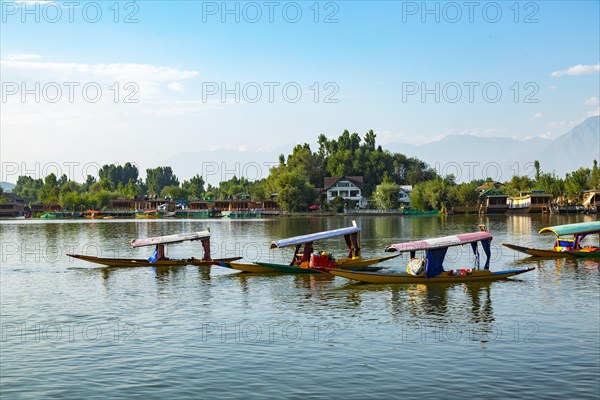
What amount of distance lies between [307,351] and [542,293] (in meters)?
17.4

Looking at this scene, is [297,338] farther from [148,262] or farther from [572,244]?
[572,244]

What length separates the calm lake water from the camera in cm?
2011

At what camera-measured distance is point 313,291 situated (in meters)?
37.3

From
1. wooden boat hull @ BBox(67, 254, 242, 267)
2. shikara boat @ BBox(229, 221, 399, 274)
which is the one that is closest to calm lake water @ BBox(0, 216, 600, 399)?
shikara boat @ BBox(229, 221, 399, 274)

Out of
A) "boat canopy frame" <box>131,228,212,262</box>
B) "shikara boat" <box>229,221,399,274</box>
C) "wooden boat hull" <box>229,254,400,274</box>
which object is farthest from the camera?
"boat canopy frame" <box>131,228,212,262</box>

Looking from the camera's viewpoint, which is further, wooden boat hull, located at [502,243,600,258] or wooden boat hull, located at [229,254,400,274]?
wooden boat hull, located at [502,243,600,258]

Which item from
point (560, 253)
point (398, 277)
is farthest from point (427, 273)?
point (560, 253)

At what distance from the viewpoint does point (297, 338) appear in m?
25.8

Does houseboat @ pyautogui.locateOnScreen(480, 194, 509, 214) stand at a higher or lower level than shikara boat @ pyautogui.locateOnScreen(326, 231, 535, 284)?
higher

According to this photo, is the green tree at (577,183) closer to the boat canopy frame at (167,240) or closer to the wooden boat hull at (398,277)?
the boat canopy frame at (167,240)

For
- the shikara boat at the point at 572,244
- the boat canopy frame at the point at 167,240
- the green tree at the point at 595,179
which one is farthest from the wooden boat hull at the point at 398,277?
the green tree at the point at 595,179

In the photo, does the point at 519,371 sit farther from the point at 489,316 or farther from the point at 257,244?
the point at 257,244

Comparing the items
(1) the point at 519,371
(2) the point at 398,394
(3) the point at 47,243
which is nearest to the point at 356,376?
(2) the point at 398,394

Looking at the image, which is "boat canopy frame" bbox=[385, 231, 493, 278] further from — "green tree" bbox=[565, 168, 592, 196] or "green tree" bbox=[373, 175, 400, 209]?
"green tree" bbox=[565, 168, 592, 196]
